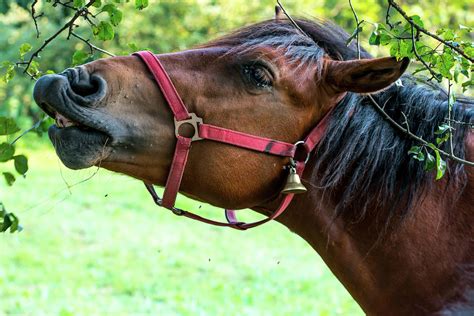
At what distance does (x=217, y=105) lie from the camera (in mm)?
2365

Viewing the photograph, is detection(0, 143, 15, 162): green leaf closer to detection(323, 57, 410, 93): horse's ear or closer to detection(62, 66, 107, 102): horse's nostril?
detection(62, 66, 107, 102): horse's nostril

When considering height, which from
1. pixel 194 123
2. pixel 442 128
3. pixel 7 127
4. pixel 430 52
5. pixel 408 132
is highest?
pixel 430 52

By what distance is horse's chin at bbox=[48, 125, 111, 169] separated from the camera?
2219 mm

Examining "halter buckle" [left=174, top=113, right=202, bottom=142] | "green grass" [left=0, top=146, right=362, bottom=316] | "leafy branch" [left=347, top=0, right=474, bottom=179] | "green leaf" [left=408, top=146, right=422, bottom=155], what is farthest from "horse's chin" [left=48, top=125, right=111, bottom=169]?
"green grass" [left=0, top=146, right=362, bottom=316]

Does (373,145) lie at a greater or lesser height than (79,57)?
greater

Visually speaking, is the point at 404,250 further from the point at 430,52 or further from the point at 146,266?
the point at 146,266

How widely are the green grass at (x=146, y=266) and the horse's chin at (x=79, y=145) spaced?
9.20 ft

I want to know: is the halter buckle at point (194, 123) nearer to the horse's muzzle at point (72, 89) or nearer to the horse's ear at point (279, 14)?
the horse's muzzle at point (72, 89)

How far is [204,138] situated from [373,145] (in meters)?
0.58

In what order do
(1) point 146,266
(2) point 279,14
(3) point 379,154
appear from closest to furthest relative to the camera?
(3) point 379,154 → (2) point 279,14 → (1) point 146,266

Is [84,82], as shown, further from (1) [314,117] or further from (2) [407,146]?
(2) [407,146]

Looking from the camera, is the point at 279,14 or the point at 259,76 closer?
the point at 259,76

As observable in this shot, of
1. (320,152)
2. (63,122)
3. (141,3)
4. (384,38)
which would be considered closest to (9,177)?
(63,122)

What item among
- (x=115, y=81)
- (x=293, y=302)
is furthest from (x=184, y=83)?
(x=293, y=302)
